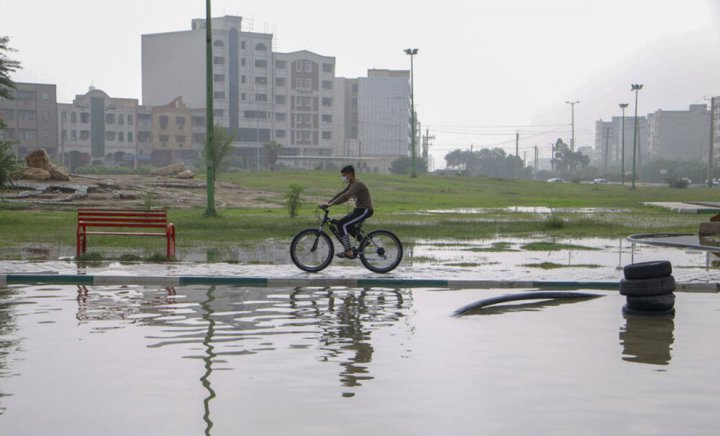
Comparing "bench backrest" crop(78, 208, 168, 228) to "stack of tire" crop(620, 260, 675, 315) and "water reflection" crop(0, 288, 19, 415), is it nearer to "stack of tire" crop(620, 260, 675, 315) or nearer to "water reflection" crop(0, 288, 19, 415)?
"water reflection" crop(0, 288, 19, 415)

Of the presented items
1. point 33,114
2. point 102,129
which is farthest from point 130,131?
point 33,114

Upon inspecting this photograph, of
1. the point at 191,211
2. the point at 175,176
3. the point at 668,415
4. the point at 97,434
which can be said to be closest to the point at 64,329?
the point at 97,434

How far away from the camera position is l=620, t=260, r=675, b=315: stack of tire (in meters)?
Result: 11.3

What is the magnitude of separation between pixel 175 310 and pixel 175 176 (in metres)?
48.0

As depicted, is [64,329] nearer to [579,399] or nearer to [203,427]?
[203,427]

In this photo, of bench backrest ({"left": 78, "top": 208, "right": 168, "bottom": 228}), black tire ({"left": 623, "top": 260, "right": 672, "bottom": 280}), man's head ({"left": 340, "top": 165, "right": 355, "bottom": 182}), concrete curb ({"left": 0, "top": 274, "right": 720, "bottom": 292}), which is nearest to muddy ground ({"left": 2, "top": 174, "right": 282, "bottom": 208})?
bench backrest ({"left": 78, "top": 208, "right": 168, "bottom": 228})

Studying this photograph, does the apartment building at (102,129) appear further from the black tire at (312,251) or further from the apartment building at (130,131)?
the black tire at (312,251)

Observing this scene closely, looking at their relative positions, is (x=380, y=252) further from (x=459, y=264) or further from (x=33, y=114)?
(x=33, y=114)

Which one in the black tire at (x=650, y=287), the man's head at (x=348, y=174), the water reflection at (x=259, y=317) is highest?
the man's head at (x=348, y=174)

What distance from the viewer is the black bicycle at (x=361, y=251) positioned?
15.7m

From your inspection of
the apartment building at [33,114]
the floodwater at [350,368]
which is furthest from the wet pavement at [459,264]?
the apartment building at [33,114]

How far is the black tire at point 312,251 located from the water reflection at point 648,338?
5804 millimetres

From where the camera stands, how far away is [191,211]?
38844 mm

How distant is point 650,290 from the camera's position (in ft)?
37.0
